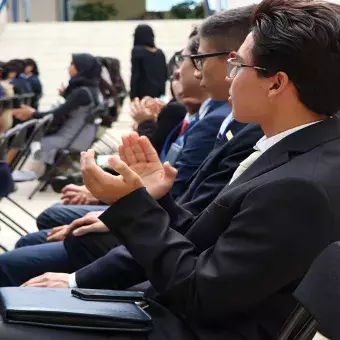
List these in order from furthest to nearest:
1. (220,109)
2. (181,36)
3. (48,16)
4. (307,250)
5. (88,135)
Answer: (48,16) → (181,36) → (88,135) → (220,109) → (307,250)

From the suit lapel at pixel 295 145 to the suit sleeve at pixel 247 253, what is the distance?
0.12m

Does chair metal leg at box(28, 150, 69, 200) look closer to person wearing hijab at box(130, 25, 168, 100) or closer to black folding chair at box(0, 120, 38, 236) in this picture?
black folding chair at box(0, 120, 38, 236)

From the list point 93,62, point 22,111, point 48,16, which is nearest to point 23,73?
point 93,62

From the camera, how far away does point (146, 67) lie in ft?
26.2

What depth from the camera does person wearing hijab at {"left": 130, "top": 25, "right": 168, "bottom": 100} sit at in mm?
7996

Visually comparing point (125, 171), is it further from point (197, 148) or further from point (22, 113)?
point (22, 113)

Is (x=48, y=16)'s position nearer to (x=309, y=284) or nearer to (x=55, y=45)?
(x=55, y=45)

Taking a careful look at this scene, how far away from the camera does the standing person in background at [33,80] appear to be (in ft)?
29.6

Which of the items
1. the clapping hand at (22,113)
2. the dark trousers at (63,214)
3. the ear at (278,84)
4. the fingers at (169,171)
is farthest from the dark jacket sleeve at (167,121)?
the clapping hand at (22,113)

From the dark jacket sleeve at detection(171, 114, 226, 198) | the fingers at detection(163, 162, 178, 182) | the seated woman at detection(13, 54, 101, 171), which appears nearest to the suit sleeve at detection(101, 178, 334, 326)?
the fingers at detection(163, 162, 178, 182)

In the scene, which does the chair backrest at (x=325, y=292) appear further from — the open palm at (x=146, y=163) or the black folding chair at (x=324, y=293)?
the open palm at (x=146, y=163)

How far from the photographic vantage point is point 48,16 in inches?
878

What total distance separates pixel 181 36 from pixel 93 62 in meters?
7.89

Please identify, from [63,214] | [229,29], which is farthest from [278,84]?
[63,214]
